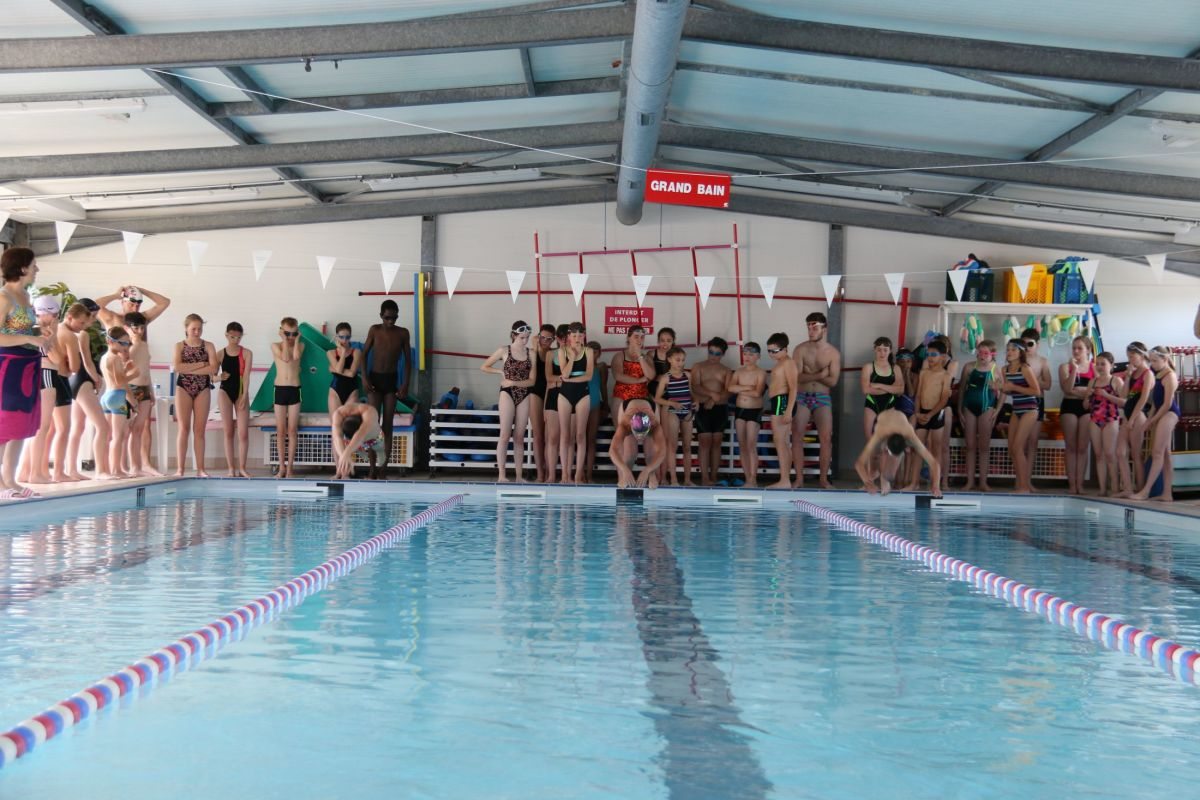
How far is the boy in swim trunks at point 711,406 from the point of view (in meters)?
11.0

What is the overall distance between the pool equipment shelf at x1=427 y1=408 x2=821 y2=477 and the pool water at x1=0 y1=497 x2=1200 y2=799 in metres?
5.69

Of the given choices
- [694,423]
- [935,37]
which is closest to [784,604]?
[935,37]

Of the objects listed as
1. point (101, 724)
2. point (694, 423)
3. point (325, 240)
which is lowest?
point (101, 724)

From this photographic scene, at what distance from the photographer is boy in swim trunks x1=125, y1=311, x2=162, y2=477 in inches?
365

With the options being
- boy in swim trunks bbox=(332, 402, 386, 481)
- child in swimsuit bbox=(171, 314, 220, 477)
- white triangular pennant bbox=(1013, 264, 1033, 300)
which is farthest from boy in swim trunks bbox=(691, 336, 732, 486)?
child in swimsuit bbox=(171, 314, 220, 477)

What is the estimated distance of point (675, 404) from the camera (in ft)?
34.3

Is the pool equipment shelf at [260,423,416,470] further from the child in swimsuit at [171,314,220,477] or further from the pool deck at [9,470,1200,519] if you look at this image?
the child in swimsuit at [171,314,220,477]

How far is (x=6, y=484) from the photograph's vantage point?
7.29 metres

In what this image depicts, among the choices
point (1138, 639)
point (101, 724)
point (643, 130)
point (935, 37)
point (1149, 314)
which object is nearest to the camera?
point (101, 724)

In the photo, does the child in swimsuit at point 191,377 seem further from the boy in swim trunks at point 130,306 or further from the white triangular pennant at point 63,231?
the white triangular pennant at point 63,231

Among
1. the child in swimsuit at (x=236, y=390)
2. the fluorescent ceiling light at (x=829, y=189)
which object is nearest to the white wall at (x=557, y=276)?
the fluorescent ceiling light at (x=829, y=189)

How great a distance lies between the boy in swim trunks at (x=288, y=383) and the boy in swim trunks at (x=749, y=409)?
172 inches

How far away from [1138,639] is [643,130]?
5899 mm

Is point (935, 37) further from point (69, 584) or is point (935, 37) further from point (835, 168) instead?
point (69, 584)
